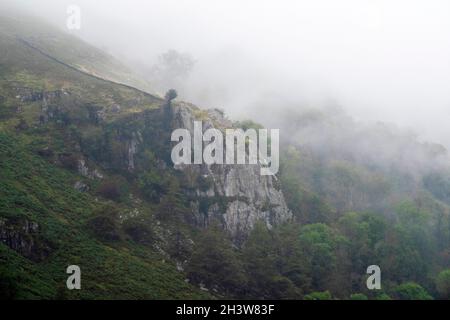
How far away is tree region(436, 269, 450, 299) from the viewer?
3361 inches

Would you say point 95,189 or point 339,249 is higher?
point 95,189

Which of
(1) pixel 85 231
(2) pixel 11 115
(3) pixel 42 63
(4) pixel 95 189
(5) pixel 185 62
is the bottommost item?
(1) pixel 85 231

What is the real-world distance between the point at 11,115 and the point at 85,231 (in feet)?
98.1

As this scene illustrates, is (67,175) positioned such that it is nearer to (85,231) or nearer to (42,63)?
(85,231)

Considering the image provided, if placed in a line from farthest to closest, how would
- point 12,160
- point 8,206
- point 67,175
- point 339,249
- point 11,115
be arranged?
point 339,249 < point 11,115 < point 67,175 < point 12,160 < point 8,206

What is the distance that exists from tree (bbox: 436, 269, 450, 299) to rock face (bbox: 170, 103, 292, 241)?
93.9 ft

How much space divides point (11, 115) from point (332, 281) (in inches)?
2287

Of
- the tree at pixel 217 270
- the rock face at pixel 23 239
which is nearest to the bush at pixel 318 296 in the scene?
the tree at pixel 217 270

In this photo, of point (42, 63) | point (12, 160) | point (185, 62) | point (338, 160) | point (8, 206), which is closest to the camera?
point (8, 206)

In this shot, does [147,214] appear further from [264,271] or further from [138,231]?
[264,271]
